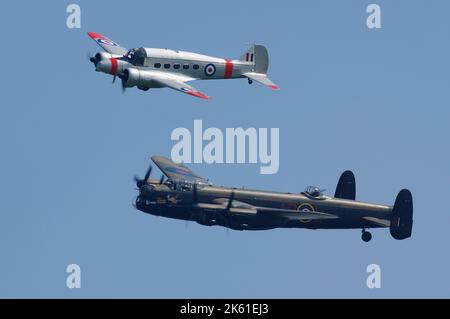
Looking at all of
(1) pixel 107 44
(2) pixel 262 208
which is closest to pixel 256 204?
(2) pixel 262 208

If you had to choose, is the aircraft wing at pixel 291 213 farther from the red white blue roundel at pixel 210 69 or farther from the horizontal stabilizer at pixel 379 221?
the red white blue roundel at pixel 210 69

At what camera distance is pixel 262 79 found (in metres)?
114

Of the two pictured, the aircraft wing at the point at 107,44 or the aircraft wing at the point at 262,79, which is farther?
the aircraft wing at the point at 107,44

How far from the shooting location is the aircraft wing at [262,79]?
4422 inches

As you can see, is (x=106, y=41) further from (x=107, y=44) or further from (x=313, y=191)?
(x=313, y=191)

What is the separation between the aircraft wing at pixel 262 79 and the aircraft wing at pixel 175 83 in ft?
17.7

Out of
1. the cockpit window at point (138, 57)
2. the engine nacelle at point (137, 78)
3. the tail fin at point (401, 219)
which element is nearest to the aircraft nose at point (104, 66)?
the engine nacelle at point (137, 78)

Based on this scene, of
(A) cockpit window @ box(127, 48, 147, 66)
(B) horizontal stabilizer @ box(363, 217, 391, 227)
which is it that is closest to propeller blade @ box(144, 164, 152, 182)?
(A) cockpit window @ box(127, 48, 147, 66)

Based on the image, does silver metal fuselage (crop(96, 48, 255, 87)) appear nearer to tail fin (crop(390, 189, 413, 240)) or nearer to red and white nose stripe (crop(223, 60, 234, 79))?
red and white nose stripe (crop(223, 60, 234, 79))
